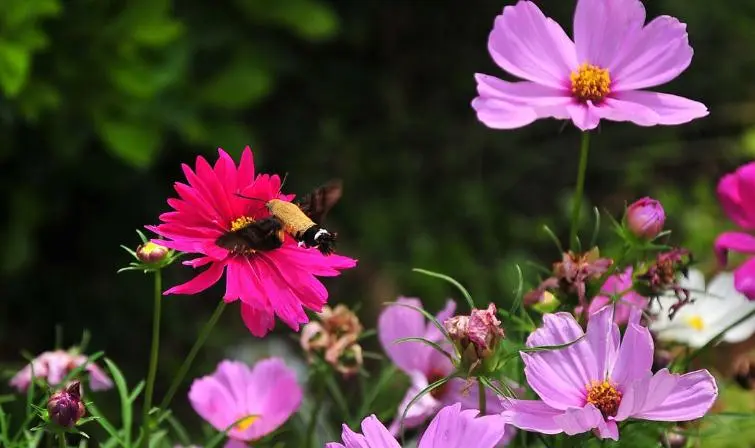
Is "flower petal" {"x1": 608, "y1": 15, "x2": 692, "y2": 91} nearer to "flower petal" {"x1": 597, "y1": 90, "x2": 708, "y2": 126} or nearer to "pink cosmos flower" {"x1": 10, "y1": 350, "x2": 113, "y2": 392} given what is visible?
"flower petal" {"x1": 597, "y1": 90, "x2": 708, "y2": 126}

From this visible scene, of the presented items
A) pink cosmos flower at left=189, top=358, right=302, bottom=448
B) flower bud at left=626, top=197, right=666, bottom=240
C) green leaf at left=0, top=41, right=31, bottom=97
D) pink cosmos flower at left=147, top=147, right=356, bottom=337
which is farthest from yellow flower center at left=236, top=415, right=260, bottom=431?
green leaf at left=0, top=41, right=31, bottom=97

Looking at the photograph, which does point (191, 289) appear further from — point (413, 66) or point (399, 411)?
point (413, 66)

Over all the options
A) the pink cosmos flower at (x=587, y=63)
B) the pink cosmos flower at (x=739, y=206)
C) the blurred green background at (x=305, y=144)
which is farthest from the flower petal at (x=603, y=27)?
the blurred green background at (x=305, y=144)

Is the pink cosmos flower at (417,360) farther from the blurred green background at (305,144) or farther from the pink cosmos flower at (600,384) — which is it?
the blurred green background at (305,144)

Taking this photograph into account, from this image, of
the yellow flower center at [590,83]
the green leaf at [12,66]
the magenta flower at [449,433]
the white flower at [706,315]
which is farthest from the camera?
the green leaf at [12,66]

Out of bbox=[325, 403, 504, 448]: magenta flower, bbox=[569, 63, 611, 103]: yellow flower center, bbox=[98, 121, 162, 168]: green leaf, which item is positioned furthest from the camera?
bbox=[98, 121, 162, 168]: green leaf

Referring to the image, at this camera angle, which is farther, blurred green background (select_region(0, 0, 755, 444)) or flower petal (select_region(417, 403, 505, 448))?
blurred green background (select_region(0, 0, 755, 444))

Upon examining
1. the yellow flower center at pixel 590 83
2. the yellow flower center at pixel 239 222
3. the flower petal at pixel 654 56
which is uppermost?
the flower petal at pixel 654 56

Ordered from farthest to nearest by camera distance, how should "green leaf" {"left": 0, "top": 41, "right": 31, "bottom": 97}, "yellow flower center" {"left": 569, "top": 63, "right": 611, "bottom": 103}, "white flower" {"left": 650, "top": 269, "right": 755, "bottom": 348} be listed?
"green leaf" {"left": 0, "top": 41, "right": 31, "bottom": 97}, "white flower" {"left": 650, "top": 269, "right": 755, "bottom": 348}, "yellow flower center" {"left": 569, "top": 63, "right": 611, "bottom": 103}
